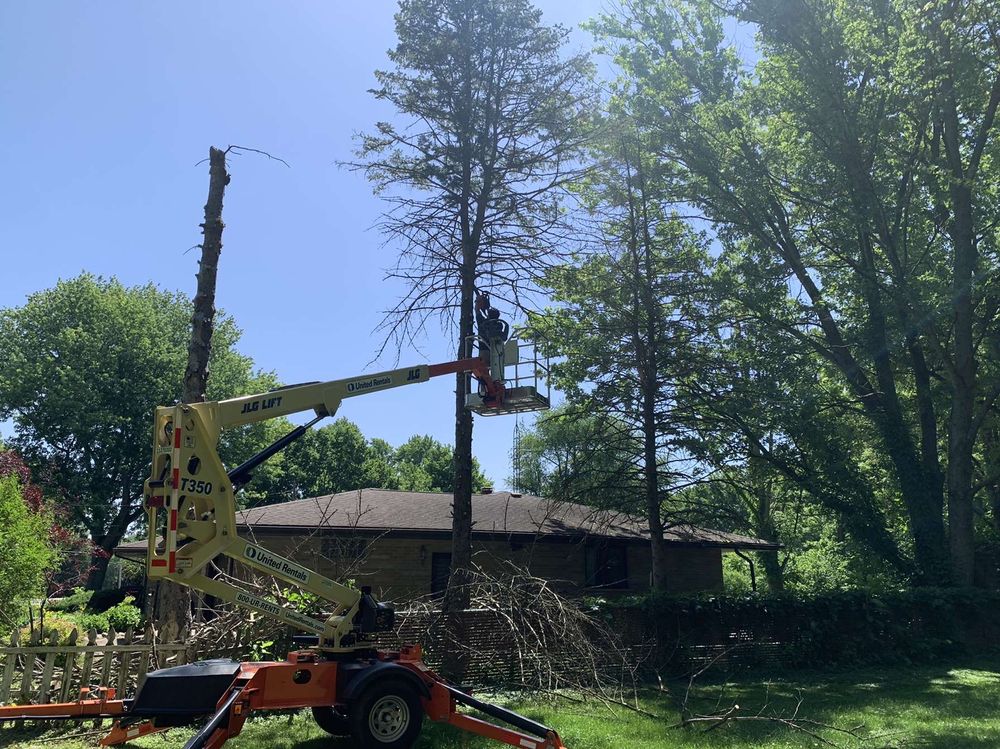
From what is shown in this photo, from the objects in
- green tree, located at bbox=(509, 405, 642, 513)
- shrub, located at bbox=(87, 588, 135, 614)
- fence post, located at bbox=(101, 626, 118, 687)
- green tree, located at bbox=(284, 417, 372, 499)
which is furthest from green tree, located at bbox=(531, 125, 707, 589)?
green tree, located at bbox=(284, 417, 372, 499)

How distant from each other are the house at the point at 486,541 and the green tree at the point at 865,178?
19.9ft

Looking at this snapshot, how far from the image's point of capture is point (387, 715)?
7477 millimetres

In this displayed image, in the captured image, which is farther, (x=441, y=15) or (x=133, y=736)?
(x=441, y=15)

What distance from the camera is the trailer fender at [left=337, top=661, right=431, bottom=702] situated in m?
7.29

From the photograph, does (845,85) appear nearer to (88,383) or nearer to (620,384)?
(620,384)

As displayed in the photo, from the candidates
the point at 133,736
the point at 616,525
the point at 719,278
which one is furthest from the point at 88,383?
the point at 133,736

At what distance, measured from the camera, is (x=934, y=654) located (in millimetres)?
16422

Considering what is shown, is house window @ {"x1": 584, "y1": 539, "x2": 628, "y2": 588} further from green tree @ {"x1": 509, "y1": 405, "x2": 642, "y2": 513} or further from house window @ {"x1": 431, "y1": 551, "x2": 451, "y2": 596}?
house window @ {"x1": 431, "y1": 551, "x2": 451, "y2": 596}

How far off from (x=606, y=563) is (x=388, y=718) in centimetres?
1479

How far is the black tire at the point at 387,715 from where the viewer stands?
23.9 ft

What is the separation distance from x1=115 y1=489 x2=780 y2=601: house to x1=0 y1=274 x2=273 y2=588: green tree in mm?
18699

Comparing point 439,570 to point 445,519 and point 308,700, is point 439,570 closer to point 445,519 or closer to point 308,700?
point 445,519

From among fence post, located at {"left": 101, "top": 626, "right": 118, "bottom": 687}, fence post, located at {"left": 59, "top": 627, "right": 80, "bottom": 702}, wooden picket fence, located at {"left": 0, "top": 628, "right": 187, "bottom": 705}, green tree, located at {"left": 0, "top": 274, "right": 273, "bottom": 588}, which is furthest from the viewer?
green tree, located at {"left": 0, "top": 274, "right": 273, "bottom": 588}

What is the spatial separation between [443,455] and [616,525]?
43571 mm
